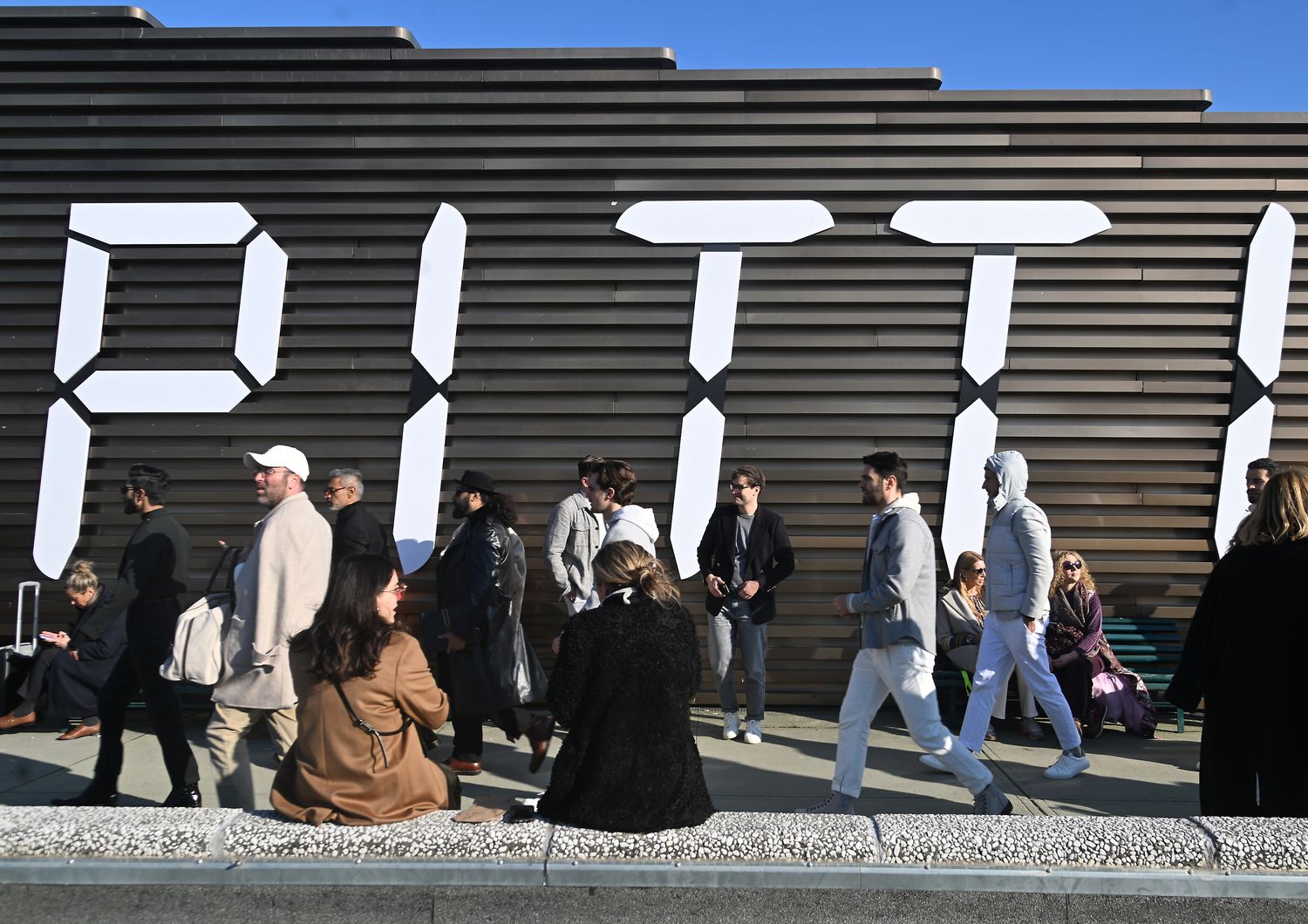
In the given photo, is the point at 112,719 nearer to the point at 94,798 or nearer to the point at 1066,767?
the point at 94,798

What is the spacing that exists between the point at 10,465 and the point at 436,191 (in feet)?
12.2

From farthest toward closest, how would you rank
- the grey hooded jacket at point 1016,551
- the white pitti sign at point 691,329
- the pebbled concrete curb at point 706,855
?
the white pitti sign at point 691,329, the grey hooded jacket at point 1016,551, the pebbled concrete curb at point 706,855

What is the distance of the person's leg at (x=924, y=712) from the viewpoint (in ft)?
15.6

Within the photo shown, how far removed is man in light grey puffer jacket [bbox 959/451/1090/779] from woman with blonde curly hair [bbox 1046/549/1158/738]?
83 centimetres

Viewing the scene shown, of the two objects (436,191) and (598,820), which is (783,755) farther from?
(436,191)

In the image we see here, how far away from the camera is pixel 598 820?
3480 millimetres

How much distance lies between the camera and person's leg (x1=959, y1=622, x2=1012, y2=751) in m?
5.82

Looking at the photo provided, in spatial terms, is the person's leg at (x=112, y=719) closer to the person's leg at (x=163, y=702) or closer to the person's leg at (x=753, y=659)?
the person's leg at (x=163, y=702)

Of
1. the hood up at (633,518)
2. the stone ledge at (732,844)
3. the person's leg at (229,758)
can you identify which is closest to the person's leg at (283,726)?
the person's leg at (229,758)

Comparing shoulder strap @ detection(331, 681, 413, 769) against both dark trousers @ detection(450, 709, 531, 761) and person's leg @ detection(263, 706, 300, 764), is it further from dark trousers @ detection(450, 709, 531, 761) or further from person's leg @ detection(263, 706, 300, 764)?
dark trousers @ detection(450, 709, 531, 761)

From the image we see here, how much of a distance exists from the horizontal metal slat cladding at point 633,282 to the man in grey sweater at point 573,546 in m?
0.44

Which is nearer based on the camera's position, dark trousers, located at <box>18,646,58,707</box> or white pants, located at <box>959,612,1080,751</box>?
white pants, located at <box>959,612,1080,751</box>

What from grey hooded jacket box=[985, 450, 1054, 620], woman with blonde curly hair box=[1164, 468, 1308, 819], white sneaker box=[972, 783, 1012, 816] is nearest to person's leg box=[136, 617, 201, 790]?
white sneaker box=[972, 783, 1012, 816]

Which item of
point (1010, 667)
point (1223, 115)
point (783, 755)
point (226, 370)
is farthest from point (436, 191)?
point (1223, 115)
